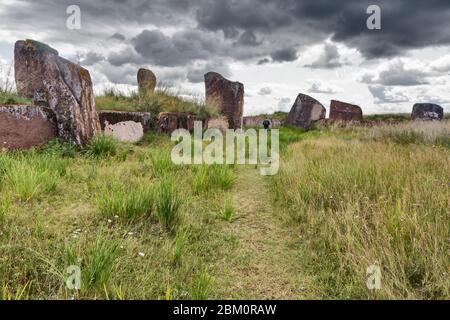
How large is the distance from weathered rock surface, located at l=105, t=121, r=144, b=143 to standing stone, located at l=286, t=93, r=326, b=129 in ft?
41.0

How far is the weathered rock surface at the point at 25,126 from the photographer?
17.8 ft

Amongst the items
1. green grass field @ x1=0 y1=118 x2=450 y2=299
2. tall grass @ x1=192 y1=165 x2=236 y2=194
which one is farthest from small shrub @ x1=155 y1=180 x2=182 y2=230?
tall grass @ x1=192 y1=165 x2=236 y2=194

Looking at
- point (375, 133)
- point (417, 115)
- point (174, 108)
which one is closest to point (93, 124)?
point (174, 108)

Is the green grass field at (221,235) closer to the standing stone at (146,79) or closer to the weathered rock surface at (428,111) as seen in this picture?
the standing stone at (146,79)

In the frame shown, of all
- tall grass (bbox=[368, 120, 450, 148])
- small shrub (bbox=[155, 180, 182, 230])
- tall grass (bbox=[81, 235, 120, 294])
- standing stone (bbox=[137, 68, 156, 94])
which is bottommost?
tall grass (bbox=[81, 235, 120, 294])

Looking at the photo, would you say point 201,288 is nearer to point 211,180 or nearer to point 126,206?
point 126,206

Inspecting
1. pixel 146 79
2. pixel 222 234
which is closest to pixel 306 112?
pixel 146 79

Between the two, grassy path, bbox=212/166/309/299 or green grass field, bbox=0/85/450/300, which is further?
grassy path, bbox=212/166/309/299

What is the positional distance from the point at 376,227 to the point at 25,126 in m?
5.46

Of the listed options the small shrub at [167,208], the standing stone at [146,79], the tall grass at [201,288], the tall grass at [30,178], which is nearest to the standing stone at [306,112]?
the standing stone at [146,79]

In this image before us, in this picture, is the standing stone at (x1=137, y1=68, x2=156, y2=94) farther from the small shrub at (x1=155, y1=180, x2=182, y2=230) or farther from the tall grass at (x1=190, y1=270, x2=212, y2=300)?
the tall grass at (x1=190, y1=270, x2=212, y2=300)

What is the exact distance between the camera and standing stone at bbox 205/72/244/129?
1336cm

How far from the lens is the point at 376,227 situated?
2.87 m

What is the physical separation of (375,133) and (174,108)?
6631 millimetres
